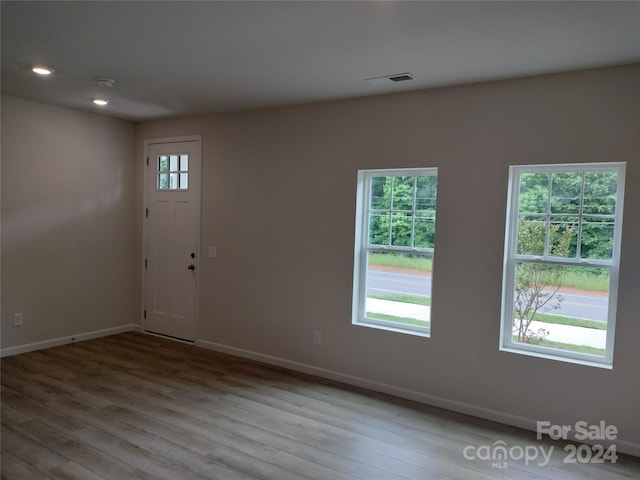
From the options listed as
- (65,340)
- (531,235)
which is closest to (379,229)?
(531,235)

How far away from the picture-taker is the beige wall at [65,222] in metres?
4.43

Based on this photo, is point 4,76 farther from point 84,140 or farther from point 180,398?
point 180,398

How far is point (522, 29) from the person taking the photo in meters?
2.43

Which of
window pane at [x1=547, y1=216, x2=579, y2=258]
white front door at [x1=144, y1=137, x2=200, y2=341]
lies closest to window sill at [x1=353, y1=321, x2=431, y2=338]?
window pane at [x1=547, y1=216, x2=579, y2=258]

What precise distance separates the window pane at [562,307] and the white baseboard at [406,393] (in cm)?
59

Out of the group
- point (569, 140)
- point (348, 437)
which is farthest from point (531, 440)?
point (569, 140)

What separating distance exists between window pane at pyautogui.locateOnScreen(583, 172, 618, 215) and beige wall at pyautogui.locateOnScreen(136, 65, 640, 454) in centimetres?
14

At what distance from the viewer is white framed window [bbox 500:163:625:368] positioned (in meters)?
3.07

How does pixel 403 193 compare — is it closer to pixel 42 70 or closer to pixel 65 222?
pixel 42 70

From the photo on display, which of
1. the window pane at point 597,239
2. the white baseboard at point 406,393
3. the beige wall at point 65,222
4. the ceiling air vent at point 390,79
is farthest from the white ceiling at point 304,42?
the white baseboard at point 406,393

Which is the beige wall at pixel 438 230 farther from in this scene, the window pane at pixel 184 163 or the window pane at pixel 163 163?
the window pane at pixel 163 163

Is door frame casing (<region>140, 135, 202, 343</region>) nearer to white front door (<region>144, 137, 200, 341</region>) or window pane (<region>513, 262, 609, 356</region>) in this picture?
white front door (<region>144, 137, 200, 341</region>)

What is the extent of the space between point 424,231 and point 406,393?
4.59ft

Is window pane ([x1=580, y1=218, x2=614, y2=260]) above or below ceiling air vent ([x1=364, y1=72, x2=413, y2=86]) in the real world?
below
